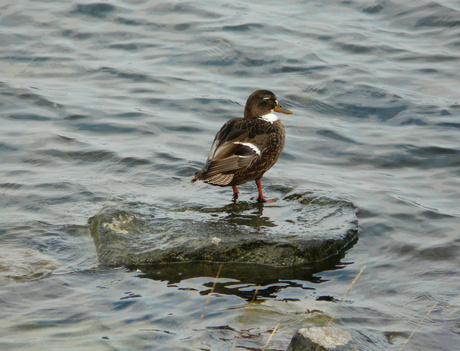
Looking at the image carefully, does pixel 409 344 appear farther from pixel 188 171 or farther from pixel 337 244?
pixel 188 171

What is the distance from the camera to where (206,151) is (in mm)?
8891

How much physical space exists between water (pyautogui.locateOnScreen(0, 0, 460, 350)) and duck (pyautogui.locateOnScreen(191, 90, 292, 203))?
35cm

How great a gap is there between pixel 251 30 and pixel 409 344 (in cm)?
995

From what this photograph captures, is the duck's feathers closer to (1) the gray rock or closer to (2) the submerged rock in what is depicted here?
(2) the submerged rock

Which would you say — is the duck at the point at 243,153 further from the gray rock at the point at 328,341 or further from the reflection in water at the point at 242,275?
the gray rock at the point at 328,341

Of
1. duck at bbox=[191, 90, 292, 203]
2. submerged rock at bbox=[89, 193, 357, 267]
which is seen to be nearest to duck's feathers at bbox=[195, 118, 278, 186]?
duck at bbox=[191, 90, 292, 203]

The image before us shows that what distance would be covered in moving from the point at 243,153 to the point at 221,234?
124cm

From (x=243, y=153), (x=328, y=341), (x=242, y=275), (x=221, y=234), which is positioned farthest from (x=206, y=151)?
(x=328, y=341)

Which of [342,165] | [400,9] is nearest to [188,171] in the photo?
[342,165]

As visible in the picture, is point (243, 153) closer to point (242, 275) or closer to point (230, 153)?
point (230, 153)

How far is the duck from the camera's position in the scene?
263 inches

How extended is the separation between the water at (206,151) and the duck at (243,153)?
35 centimetres

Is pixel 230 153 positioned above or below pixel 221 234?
above

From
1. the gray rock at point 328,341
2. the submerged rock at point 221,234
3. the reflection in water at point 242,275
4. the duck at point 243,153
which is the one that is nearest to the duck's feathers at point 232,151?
the duck at point 243,153
